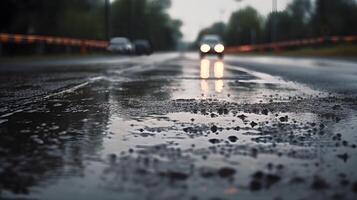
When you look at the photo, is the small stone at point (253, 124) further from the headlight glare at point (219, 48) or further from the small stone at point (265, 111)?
the headlight glare at point (219, 48)

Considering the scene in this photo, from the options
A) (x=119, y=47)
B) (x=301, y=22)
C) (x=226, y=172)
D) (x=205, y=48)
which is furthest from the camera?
(x=301, y=22)

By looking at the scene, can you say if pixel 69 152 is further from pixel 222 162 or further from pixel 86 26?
Answer: pixel 86 26

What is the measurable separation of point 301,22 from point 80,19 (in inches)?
2625

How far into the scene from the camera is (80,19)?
78.4 m

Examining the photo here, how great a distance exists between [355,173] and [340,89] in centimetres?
744

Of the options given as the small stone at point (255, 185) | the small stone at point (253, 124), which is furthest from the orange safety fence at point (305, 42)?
the small stone at point (255, 185)

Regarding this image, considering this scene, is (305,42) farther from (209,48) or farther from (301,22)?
(301,22)

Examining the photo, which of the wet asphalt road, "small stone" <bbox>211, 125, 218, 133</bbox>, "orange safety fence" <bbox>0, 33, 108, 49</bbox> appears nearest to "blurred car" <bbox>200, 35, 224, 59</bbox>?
"orange safety fence" <bbox>0, 33, 108, 49</bbox>

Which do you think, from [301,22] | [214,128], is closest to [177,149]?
[214,128]

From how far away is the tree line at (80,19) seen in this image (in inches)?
1663

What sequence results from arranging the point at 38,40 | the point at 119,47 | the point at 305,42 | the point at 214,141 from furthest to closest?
the point at 305,42 → the point at 119,47 → the point at 38,40 → the point at 214,141

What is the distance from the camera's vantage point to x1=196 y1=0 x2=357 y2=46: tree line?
7957cm

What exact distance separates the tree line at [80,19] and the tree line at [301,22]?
903 inches

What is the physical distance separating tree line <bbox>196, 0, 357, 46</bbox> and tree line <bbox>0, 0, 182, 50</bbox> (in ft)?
75.2
